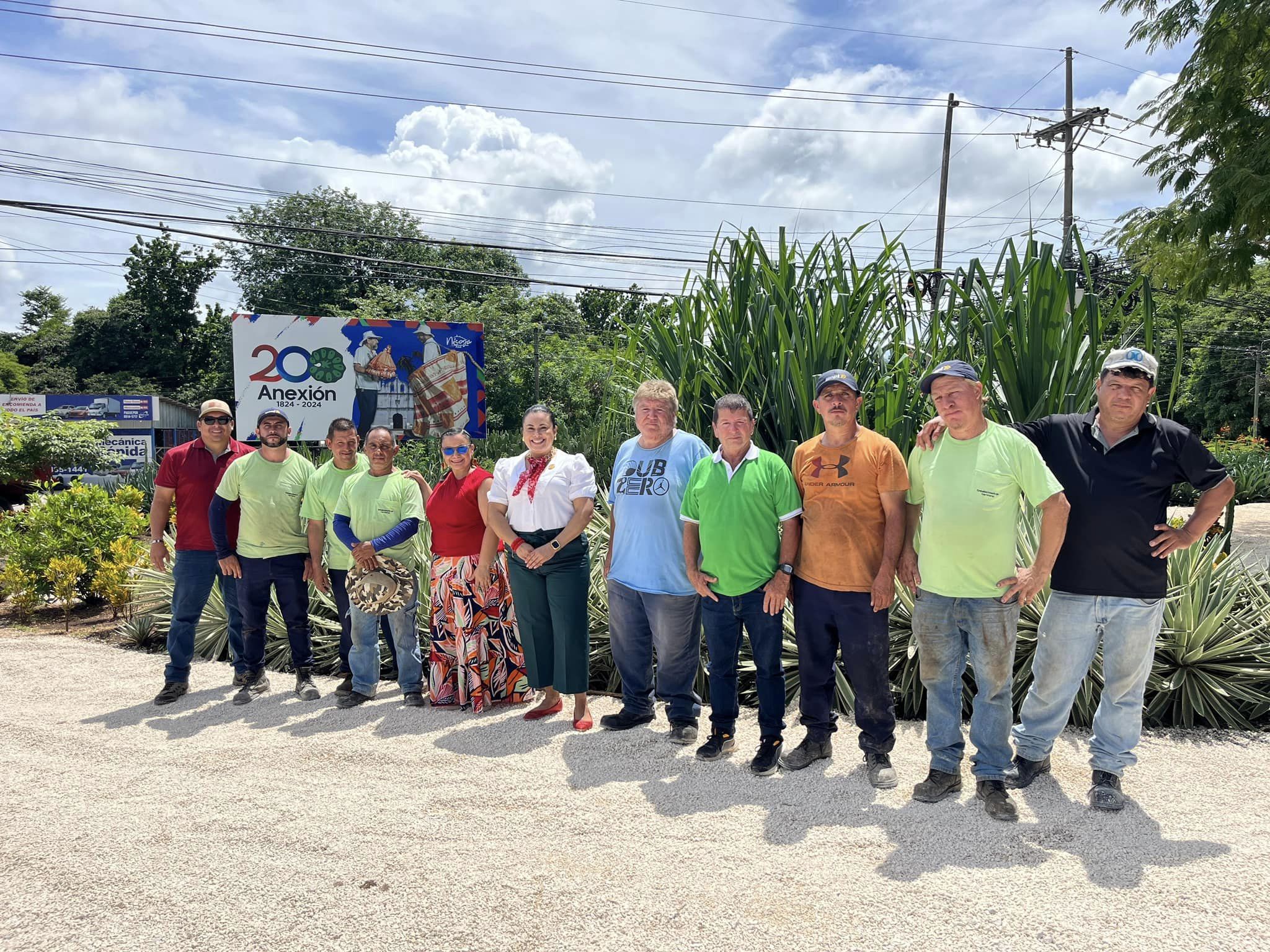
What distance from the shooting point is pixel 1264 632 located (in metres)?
4.73

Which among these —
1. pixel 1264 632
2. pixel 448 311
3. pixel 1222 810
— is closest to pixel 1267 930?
pixel 1222 810

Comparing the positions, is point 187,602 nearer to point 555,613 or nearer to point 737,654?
point 555,613

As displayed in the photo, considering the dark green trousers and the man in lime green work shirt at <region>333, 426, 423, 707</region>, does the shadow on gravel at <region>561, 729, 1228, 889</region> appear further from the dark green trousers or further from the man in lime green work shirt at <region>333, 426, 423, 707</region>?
the man in lime green work shirt at <region>333, 426, 423, 707</region>

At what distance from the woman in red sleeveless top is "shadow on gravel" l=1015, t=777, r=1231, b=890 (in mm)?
2783

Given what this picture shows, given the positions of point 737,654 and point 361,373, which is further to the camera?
point 361,373

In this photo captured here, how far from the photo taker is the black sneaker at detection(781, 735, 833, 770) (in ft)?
12.9

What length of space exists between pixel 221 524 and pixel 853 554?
149 inches

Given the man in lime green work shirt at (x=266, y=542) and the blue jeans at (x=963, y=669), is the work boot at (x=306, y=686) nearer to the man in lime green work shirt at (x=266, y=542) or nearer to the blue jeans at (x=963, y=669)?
the man in lime green work shirt at (x=266, y=542)

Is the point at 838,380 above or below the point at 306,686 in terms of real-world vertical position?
above

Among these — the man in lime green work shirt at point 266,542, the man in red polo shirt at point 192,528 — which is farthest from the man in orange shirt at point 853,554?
the man in red polo shirt at point 192,528

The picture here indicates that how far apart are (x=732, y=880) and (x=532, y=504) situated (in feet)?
7.22

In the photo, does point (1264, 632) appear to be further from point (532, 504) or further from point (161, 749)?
point (161, 749)

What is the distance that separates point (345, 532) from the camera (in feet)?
16.3

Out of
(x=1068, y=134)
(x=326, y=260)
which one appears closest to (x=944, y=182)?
(x=1068, y=134)
